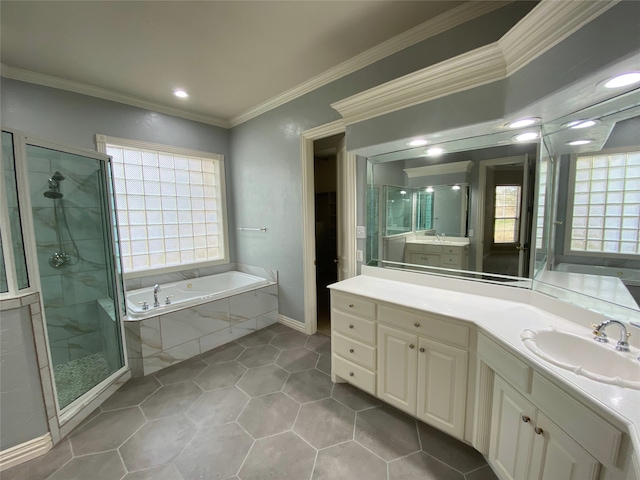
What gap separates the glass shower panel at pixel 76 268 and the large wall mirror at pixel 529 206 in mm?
2518

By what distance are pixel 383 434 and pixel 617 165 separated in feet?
6.68

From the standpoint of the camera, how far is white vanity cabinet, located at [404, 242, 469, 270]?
196 centimetres

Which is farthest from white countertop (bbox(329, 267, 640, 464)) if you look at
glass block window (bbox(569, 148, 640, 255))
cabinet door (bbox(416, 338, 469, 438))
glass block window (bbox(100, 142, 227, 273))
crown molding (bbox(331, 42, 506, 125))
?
glass block window (bbox(100, 142, 227, 273))

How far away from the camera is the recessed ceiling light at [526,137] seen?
1.58 m

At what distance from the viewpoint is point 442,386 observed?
1522 mm

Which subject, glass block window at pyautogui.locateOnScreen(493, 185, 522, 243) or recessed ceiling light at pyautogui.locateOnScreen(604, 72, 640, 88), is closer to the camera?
recessed ceiling light at pyautogui.locateOnScreen(604, 72, 640, 88)

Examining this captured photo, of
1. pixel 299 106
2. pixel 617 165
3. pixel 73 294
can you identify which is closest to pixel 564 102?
pixel 617 165

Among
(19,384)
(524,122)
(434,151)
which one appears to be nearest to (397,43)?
(434,151)

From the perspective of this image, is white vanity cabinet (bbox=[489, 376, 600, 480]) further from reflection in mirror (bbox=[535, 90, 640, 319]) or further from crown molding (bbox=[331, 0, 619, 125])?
crown molding (bbox=[331, 0, 619, 125])

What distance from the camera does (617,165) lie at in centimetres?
132

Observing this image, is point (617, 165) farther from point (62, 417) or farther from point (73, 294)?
point (73, 294)

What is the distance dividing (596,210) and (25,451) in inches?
142

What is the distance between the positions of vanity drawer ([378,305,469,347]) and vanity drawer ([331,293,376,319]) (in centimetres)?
7

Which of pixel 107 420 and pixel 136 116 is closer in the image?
pixel 107 420
